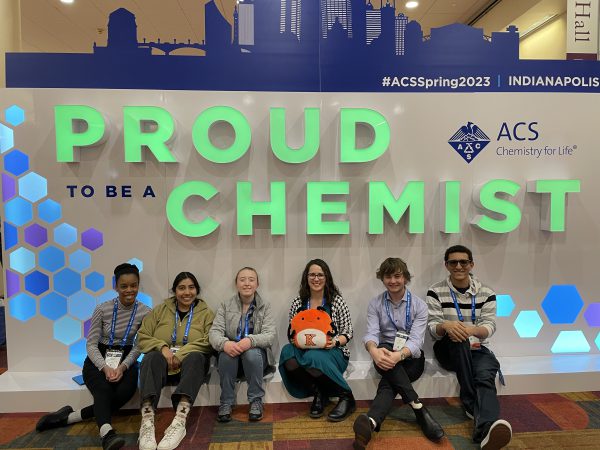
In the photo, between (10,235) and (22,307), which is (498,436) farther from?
(10,235)

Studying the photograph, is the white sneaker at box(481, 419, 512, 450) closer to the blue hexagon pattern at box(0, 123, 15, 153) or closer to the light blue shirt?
the light blue shirt

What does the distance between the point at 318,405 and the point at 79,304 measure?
175cm

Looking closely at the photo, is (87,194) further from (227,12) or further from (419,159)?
(419,159)

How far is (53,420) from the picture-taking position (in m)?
2.70

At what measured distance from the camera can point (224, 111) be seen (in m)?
3.14

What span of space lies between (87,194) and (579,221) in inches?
136

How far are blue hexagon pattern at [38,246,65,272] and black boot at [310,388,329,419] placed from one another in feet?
6.24

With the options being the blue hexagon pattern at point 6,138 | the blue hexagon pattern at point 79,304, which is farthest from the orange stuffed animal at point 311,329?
the blue hexagon pattern at point 6,138

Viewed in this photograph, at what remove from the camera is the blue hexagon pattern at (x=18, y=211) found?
10.5 feet

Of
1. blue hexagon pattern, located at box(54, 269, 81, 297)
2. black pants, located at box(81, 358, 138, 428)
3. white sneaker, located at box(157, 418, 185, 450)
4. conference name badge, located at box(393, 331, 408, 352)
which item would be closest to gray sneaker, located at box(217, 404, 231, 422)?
white sneaker, located at box(157, 418, 185, 450)

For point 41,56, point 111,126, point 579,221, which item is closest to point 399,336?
point 579,221

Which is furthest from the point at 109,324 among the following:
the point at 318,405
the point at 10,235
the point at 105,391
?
the point at 318,405

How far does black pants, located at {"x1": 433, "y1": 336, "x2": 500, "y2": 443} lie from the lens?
2.53 meters

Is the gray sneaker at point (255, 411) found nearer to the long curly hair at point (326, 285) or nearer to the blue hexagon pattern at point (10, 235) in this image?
the long curly hair at point (326, 285)
